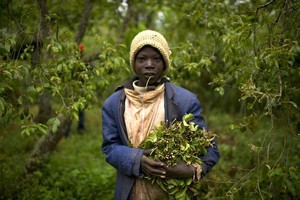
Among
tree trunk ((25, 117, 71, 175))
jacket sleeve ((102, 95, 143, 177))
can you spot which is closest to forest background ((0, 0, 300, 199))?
tree trunk ((25, 117, 71, 175))

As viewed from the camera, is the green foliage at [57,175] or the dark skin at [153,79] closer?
the dark skin at [153,79]

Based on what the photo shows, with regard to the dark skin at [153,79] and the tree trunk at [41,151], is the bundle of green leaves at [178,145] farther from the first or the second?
the tree trunk at [41,151]

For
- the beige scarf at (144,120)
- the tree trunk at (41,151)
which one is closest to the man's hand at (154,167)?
the beige scarf at (144,120)

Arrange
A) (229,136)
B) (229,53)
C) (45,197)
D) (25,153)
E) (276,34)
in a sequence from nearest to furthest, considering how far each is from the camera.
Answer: (276,34) < (229,53) < (45,197) < (25,153) < (229,136)

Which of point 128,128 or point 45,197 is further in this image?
point 45,197

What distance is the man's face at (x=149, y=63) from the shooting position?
2.56m

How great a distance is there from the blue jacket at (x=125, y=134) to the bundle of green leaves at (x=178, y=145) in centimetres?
9

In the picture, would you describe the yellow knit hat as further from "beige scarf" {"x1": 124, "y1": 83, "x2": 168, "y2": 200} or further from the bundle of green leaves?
the bundle of green leaves

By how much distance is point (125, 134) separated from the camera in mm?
2561

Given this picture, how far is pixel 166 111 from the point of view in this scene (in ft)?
8.32

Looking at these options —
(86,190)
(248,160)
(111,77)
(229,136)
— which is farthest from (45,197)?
(229,136)

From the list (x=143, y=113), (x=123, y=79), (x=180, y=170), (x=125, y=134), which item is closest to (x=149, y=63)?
(x=143, y=113)

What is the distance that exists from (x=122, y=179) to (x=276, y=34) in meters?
1.79

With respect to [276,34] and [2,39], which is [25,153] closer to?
[2,39]
